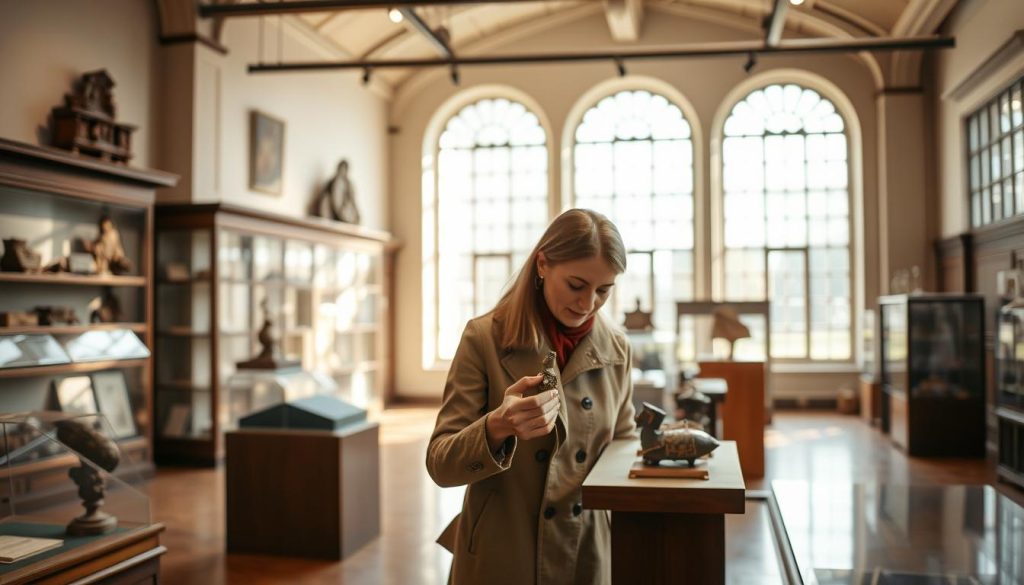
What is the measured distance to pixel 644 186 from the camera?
589 inches

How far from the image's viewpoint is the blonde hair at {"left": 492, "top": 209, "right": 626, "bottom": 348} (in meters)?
2.14

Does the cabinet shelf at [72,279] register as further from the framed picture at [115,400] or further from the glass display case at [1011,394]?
the glass display case at [1011,394]

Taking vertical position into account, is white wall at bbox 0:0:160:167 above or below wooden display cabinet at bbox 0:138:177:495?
above

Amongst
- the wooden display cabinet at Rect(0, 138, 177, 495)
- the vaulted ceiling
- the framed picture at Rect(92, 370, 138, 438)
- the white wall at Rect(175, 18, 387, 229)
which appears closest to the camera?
the wooden display cabinet at Rect(0, 138, 177, 495)

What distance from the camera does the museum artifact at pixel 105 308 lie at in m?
8.27

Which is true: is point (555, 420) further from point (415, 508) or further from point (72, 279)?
point (72, 279)

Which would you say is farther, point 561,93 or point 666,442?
point 561,93

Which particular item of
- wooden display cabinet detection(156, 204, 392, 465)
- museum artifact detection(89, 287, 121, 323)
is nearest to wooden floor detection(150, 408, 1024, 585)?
wooden display cabinet detection(156, 204, 392, 465)

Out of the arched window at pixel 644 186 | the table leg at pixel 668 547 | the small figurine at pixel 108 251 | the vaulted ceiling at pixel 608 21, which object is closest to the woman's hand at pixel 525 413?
the table leg at pixel 668 547

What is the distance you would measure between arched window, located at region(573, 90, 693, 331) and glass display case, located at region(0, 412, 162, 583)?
11.7m

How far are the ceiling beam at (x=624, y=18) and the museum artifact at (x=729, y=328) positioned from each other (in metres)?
6.31

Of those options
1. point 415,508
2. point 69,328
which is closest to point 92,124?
point 69,328

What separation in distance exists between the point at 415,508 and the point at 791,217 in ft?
31.8

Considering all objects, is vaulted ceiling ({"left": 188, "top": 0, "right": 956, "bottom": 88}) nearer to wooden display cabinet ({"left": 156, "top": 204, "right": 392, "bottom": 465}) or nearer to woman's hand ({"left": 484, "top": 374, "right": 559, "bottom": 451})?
wooden display cabinet ({"left": 156, "top": 204, "right": 392, "bottom": 465})
